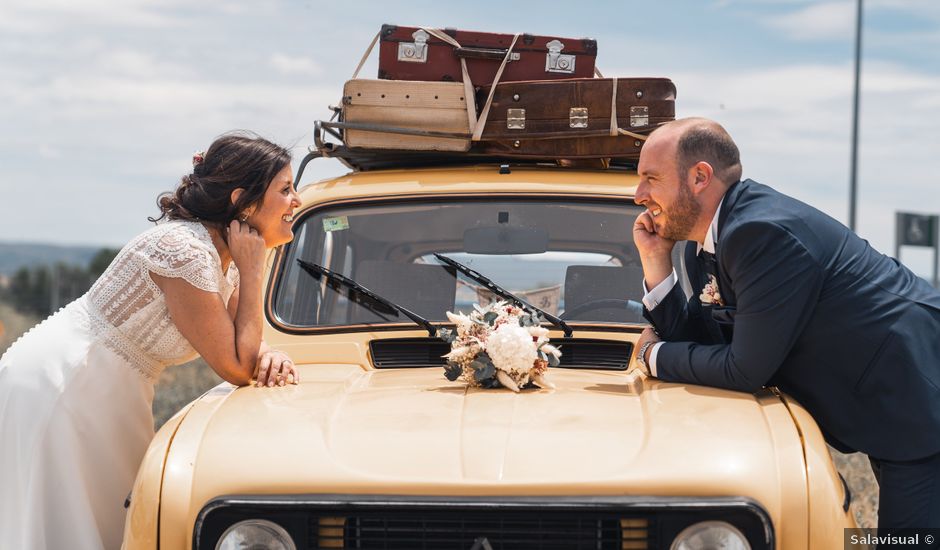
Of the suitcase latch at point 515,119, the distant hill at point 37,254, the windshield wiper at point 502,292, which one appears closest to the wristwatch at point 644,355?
the windshield wiper at point 502,292

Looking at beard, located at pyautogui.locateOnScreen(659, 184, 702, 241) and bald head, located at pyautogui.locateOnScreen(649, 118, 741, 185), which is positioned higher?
bald head, located at pyautogui.locateOnScreen(649, 118, 741, 185)

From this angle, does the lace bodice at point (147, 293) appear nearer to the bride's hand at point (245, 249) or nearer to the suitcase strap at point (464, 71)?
the bride's hand at point (245, 249)

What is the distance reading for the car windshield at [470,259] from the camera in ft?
14.9

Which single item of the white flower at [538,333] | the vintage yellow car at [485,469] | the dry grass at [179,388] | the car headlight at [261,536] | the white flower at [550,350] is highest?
the white flower at [538,333]

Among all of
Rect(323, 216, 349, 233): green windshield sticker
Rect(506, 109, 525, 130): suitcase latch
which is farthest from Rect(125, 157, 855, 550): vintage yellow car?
Rect(506, 109, 525, 130): suitcase latch

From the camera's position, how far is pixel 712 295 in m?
3.94

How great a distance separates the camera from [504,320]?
3.91 meters

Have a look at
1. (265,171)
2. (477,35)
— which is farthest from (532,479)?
(477,35)

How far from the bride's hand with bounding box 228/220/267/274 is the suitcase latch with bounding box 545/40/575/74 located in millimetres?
2180

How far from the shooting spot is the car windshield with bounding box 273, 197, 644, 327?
14.9 feet

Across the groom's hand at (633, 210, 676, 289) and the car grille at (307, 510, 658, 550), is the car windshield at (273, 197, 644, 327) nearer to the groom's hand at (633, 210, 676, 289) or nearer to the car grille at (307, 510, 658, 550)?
the groom's hand at (633, 210, 676, 289)

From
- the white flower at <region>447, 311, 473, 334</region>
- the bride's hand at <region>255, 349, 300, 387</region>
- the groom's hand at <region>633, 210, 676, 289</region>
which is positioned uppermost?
the groom's hand at <region>633, 210, 676, 289</region>

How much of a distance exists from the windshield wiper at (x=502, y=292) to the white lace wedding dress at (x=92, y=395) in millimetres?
927

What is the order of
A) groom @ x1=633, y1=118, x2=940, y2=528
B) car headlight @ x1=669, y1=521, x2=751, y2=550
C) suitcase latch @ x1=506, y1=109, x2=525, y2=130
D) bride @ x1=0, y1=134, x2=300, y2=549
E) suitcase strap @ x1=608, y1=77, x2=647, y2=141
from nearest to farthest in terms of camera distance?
car headlight @ x1=669, y1=521, x2=751, y2=550 < groom @ x1=633, y1=118, x2=940, y2=528 < bride @ x1=0, y1=134, x2=300, y2=549 < suitcase strap @ x1=608, y1=77, x2=647, y2=141 < suitcase latch @ x1=506, y1=109, x2=525, y2=130
